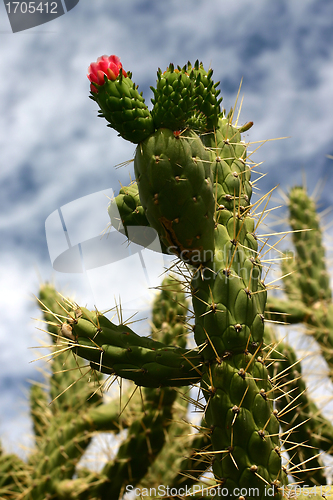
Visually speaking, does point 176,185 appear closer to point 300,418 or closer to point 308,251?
point 300,418

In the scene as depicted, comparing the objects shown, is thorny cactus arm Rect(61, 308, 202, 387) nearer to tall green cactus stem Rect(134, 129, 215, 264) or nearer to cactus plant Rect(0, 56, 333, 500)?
cactus plant Rect(0, 56, 333, 500)

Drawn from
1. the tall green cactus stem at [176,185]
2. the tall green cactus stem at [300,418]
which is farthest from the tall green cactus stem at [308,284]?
the tall green cactus stem at [176,185]

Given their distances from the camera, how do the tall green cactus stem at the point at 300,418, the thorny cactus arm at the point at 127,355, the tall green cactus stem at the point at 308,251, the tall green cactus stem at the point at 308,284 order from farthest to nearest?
the tall green cactus stem at the point at 308,251 < the tall green cactus stem at the point at 308,284 < the tall green cactus stem at the point at 300,418 < the thorny cactus arm at the point at 127,355

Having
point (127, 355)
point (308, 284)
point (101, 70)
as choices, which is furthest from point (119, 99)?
point (308, 284)

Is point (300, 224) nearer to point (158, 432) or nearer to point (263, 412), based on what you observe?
point (158, 432)

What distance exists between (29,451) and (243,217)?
3681 millimetres

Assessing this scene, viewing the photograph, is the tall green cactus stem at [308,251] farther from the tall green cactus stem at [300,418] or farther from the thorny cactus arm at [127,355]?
the thorny cactus arm at [127,355]

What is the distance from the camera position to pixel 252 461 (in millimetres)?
1438

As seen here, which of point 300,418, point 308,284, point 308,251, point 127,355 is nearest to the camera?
point 127,355

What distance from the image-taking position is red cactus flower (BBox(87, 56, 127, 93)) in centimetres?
140

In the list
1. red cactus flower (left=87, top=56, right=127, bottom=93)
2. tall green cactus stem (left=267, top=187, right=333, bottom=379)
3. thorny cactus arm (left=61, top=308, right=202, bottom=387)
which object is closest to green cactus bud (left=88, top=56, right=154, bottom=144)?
red cactus flower (left=87, top=56, right=127, bottom=93)

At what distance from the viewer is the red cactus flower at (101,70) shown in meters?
1.40

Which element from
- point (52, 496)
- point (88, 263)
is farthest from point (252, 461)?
point (52, 496)

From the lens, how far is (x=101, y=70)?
142 cm
